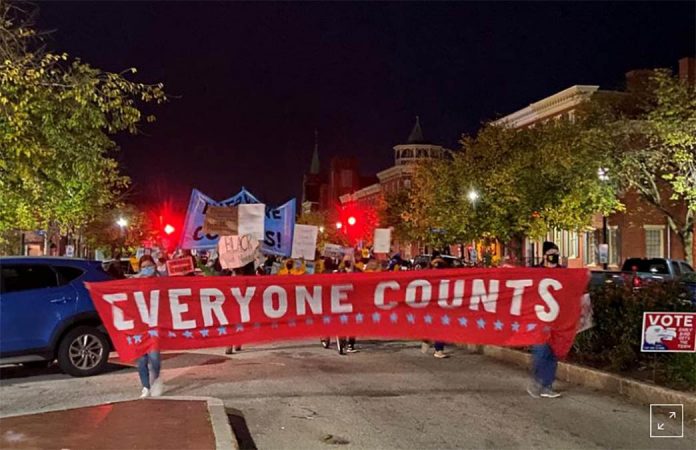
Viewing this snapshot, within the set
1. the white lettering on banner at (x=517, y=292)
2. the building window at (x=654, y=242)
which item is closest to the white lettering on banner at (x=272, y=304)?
the white lettering on banner at (x=517, y=292)

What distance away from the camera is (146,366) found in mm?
9531

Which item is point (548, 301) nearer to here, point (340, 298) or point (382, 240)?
point (340, 298)

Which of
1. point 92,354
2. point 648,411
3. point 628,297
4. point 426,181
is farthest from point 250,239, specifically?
point 426,181

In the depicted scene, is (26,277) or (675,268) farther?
(675,268)

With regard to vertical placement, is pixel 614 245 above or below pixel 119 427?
above

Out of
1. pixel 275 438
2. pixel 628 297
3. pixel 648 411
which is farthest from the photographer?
pixel 628 297

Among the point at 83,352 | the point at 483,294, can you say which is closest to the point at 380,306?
the point at 483,294

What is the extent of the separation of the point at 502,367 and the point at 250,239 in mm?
5945

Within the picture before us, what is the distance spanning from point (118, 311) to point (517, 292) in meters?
5.10

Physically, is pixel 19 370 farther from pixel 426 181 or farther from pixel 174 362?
pixel 426 181

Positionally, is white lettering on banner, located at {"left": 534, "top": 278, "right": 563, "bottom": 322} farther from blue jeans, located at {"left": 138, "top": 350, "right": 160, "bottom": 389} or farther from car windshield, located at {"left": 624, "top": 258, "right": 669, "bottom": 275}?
car windshield, located at {"left": 624, "top": 258, "right": 669, "bottom": 275}

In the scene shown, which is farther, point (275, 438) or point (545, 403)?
point (545, 403)

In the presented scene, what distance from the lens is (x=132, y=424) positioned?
762 centimetres

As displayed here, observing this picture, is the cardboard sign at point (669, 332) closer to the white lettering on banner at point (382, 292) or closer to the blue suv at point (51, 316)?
the white lettering on banner at point (382, 292)
